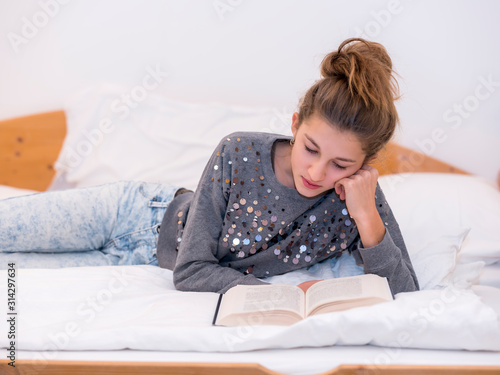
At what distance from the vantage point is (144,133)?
201 centimetres

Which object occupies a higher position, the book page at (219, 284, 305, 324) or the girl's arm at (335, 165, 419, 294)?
the girl's arm at (335, 165, 419, 294)

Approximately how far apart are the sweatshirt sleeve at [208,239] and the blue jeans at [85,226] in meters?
0.22

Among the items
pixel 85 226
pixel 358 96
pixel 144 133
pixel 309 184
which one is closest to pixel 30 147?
pixel 144 133

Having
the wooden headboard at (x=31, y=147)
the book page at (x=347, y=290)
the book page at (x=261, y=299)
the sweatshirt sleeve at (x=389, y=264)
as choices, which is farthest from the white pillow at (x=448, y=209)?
the wooden headboard at (x=31, y=147)

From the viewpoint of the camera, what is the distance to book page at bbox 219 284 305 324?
1023 millimetres

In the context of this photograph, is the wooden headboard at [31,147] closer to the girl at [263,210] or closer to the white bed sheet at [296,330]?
the girl at [263,210]

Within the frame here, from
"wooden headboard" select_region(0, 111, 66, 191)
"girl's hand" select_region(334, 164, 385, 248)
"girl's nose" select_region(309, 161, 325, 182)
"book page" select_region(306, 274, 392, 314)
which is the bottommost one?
"wooden headboard" select_region(0, 111, 66, 191)

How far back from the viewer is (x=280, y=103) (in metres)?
2.12

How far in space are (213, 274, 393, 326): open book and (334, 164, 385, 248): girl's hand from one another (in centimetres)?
15

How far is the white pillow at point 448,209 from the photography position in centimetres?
156

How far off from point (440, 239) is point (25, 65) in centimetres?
171

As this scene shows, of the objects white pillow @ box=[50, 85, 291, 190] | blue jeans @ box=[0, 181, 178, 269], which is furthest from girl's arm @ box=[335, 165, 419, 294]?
white pillow @ box=[50, 85, 291, 190]

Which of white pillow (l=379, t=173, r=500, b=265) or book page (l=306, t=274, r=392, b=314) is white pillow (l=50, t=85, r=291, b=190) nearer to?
white pillow (l=379, t=173, r=500, b=265)

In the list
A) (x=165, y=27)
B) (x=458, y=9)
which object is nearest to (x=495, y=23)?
(x=458, y=9)
